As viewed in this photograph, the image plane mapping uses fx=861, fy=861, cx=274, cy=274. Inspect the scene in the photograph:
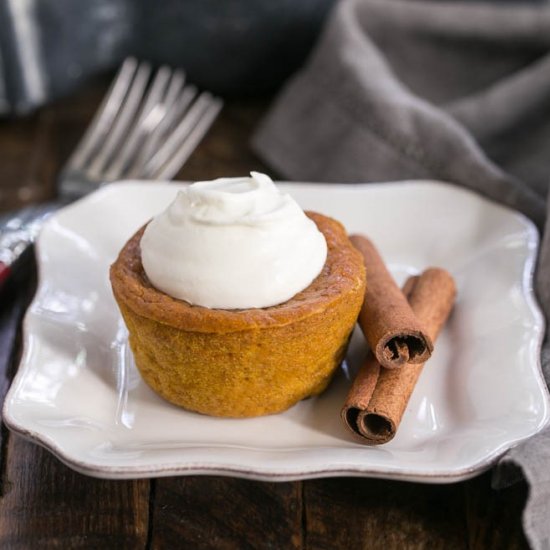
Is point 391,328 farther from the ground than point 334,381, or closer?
farther from the ground

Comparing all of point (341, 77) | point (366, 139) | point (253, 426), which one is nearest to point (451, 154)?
point (366, 139)

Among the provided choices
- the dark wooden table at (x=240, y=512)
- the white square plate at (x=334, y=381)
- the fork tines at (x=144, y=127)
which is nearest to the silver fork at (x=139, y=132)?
the fork tines at (x=144, y=127)

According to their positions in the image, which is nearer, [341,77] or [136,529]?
[136,529]

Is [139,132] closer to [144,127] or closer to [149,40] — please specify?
[144,127]

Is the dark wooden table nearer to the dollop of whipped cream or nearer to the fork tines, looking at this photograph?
the dollop of whipped cream

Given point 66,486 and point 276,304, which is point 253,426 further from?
point 66,486

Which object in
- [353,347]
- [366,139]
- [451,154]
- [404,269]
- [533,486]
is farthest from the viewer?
[366,139]

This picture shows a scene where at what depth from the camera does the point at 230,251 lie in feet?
5.40

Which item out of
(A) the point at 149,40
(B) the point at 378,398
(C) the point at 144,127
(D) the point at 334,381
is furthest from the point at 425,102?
(B) the point at 378,398

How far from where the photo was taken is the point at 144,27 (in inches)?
124

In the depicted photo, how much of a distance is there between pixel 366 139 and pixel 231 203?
1.15 m

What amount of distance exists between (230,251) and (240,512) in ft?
1.62

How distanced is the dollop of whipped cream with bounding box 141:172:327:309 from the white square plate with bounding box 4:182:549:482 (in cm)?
28

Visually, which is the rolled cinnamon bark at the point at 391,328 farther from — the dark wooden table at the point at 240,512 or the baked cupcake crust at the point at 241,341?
the dark wooden table at the point at 240,512
